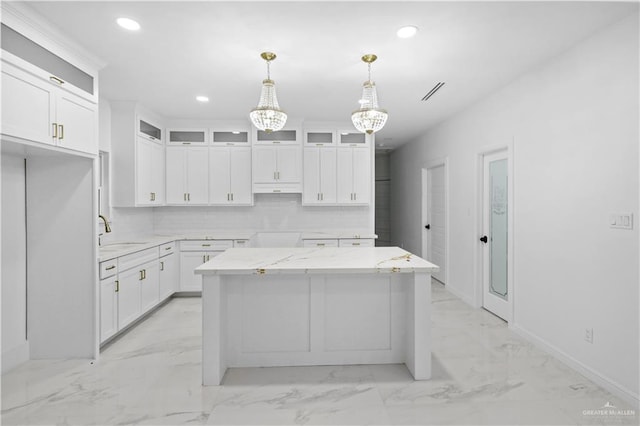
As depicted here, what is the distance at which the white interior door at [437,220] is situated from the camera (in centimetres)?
557

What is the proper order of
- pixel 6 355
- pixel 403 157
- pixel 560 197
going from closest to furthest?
pixel 6 355 < pixel 560 197 < pixel 403 157

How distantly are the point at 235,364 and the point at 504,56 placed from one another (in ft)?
11.2

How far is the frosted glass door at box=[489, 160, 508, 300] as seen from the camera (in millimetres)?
3941

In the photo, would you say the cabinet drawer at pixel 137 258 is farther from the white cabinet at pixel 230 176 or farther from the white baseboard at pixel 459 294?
the white baseboard at pixel 459 294

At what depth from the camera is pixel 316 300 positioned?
9.12ft

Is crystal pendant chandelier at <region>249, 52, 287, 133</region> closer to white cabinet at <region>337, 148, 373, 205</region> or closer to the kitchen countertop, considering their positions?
the kitchen countertop

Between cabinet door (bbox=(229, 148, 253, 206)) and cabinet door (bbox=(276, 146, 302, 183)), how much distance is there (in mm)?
482

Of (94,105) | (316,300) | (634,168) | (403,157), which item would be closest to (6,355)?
(94,105)

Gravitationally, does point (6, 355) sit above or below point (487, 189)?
below

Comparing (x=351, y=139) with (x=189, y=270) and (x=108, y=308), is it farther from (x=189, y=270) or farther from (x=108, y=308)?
(x=108, y=308)

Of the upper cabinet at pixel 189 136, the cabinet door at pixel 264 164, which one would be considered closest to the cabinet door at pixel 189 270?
the cabinet door at pixel 264 164

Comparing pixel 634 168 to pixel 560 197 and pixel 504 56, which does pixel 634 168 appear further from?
pixel 504 56

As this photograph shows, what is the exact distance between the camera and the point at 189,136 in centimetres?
536

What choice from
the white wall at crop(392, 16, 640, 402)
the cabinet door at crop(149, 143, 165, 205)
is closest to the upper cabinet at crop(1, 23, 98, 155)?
the cabinet door at crop(149, 143, 165, 205)
